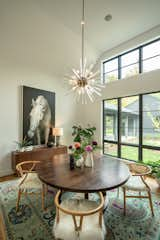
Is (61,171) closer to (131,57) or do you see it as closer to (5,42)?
(5,42)

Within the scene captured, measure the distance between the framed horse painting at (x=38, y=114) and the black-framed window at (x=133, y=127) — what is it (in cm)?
203

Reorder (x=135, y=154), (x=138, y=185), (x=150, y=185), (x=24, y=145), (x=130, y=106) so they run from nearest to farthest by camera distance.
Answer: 1. (x=138, y=185)
2. (x=150, y=185)
3. (x=24, y=145)
4. (x=135, y=154)
5. (x=130, y=106)

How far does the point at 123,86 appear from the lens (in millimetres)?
4449

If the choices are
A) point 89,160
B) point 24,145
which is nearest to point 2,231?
point 89,160

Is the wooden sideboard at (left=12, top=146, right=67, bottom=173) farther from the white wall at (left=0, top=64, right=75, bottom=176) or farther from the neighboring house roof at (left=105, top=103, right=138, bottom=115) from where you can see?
the neighboring house roof at (left=105, top=103, right=138, bottom=115)

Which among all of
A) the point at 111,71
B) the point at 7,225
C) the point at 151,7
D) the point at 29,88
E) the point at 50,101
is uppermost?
the point at 151,7

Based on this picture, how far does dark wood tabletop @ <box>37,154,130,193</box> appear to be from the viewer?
1587 millimetres

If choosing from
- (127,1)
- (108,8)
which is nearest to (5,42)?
(108,8)

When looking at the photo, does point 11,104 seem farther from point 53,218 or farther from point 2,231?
point 53,218

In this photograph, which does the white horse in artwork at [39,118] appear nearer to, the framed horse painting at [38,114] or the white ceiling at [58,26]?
the framed horse painting at [38,114]

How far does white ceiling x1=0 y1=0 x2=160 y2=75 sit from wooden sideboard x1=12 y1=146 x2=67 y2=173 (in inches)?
95.8

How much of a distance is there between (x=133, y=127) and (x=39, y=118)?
2.94 m

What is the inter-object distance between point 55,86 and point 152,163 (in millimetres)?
3715

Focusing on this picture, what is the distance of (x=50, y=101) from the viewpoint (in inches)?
181
